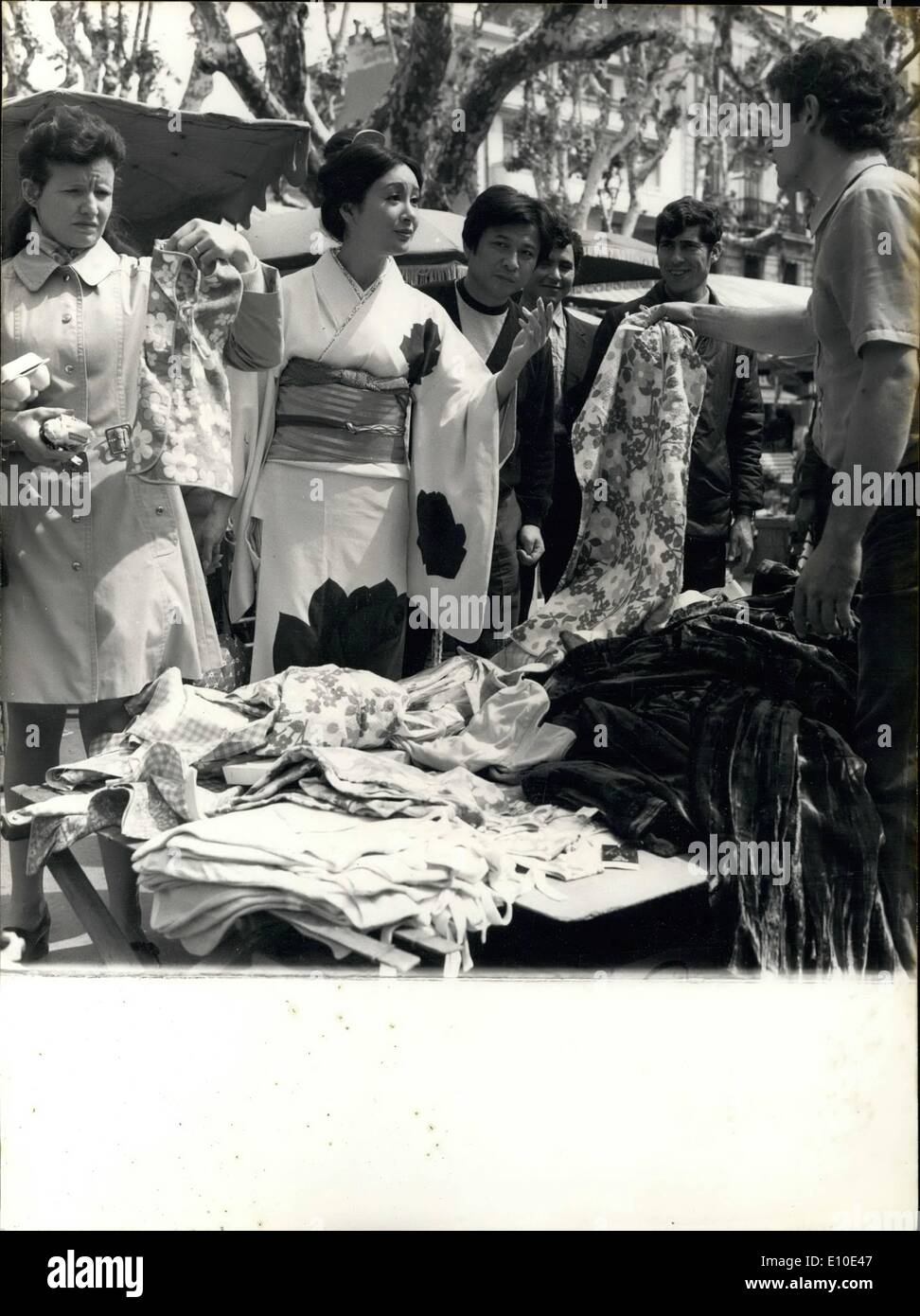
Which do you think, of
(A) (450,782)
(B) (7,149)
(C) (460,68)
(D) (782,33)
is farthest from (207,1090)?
(D) (782,33)

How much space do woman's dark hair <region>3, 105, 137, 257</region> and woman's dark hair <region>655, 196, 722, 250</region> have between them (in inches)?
50.2

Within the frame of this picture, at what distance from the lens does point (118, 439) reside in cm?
309

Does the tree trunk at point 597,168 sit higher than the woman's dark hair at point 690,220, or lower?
higher

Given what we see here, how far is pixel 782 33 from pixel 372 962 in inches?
89.2

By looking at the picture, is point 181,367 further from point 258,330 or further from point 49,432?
point 49,432

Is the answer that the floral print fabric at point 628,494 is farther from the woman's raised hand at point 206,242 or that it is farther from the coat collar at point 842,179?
the woman's raised hand at point 206,242

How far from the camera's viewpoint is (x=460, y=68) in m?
3.01

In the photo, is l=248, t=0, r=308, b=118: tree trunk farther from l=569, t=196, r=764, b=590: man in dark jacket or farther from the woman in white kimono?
l=569, t=196, r=764, b=590: man in dark jacket

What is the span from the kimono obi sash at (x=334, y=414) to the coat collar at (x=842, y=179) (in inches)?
41.5

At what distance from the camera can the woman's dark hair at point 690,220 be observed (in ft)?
10.2

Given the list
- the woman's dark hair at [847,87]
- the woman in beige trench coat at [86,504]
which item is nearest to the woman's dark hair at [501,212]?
the woman in beige trench coat at [86,504]

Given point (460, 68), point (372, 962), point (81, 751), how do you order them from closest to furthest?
point (372, 962)
point (460, 68)
point (81, 751)

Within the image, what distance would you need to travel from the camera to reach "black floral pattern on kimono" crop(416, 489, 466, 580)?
10.8 feet

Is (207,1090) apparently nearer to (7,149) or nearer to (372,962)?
(372,962)
